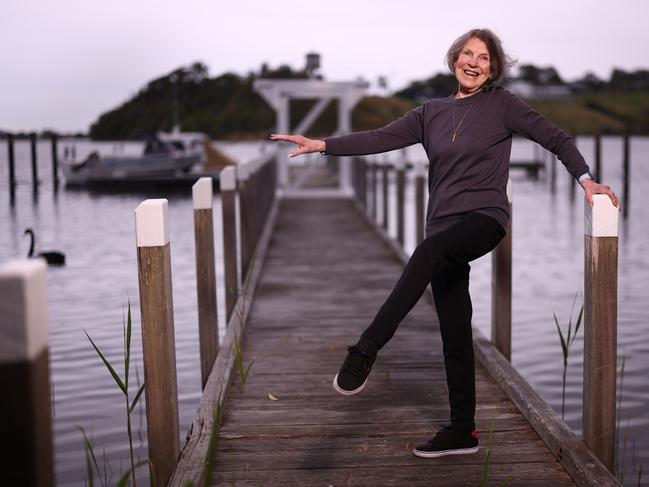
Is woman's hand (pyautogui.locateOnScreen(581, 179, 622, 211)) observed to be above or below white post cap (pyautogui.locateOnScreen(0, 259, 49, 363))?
above

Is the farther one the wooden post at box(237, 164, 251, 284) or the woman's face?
the wooden post at box(237, 164, 251, 284)

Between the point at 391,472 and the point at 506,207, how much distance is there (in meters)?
1.16

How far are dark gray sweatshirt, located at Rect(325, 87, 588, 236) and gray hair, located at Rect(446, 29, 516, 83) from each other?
66 millimetres

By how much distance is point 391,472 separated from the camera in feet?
12.0

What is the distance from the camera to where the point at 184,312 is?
1042cm

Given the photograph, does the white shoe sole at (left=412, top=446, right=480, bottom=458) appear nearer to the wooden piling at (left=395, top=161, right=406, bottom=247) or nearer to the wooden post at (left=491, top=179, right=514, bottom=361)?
the wooden post at (left=491, top=179, right=514, bottom=361)

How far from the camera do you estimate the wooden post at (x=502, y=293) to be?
18.1ft

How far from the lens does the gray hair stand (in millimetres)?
3537

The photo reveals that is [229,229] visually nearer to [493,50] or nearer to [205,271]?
[205,271]

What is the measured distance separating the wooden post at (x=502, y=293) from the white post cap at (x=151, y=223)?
2.66m

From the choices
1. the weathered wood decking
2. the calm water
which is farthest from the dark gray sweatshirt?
the calm water

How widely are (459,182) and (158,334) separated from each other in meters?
1.30

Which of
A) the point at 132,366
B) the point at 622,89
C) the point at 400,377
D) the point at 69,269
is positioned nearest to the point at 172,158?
the point at 69,269

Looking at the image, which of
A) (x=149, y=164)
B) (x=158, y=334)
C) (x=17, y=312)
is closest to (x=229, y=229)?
(x=158, y=334)
